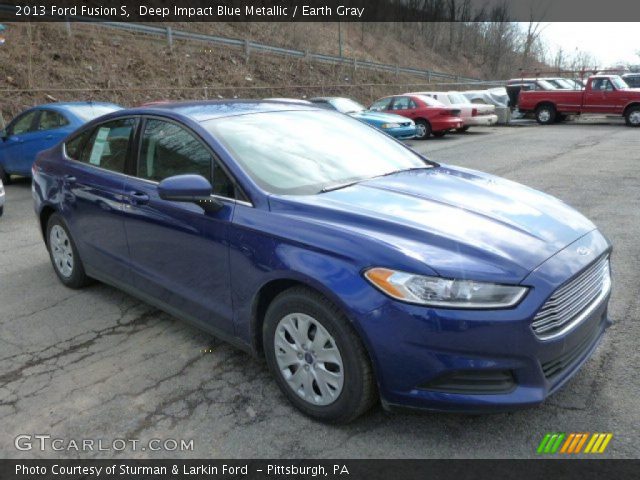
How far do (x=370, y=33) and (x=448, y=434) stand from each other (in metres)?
48.5

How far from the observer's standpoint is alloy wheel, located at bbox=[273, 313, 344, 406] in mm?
2684

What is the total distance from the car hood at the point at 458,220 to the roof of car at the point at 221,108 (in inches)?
40.9

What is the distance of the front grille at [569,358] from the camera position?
251 centimetres

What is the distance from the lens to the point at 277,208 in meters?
2.95

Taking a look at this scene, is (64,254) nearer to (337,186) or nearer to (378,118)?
A: (337,186)

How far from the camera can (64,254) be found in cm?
482

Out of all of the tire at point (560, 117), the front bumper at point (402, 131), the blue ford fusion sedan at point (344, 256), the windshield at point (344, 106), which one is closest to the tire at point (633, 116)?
the tire at point (560, 117)

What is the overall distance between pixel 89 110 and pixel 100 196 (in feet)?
→ 20.7

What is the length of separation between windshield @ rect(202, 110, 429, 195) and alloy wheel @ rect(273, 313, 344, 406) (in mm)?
782

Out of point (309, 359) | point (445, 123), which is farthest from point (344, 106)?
point (309, 359)

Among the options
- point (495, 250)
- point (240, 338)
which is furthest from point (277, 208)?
point (495, 250)

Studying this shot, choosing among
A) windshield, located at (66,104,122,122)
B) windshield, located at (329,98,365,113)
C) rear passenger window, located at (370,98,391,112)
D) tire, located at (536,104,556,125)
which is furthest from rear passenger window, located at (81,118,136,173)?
tire, located at (536,104,556,125)

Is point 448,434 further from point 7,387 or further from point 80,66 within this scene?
point 80,66

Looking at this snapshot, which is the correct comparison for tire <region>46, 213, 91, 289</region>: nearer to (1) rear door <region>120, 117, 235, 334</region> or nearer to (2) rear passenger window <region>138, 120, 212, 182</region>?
(1) rear door <region>120, 117, 235, 334</region>
